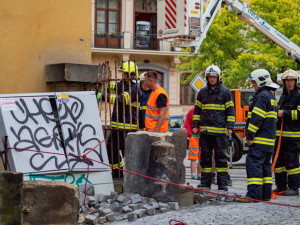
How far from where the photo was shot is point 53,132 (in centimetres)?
799

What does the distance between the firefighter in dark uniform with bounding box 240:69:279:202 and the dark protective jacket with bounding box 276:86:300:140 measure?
814 millimetres

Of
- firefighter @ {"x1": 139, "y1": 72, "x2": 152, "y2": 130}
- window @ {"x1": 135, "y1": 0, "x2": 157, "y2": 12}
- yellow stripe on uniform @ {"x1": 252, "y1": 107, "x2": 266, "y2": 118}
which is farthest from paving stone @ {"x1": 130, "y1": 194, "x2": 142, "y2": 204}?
window @ {"x1": 135, "y1": 0, "x2": 157, "y2": 12}

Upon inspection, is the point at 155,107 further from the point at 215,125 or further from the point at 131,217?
the point at 131,217

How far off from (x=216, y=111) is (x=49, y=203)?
3.26m

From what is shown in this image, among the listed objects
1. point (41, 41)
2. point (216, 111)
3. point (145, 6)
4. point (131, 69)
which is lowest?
point (216, 111)

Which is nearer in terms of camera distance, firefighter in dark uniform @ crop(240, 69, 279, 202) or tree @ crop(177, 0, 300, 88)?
firefighter in dark uniform @ crop(240, 69, 279, 202)

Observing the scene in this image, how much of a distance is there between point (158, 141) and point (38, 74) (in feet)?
8.08

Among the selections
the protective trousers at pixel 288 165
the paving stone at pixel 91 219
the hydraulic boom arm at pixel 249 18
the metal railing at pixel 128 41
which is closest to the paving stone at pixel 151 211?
the paving stone at pixel 91 219

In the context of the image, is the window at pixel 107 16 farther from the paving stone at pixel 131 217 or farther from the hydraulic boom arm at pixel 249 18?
the paving stone at pixel 131 217

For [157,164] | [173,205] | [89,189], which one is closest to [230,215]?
[173,205]

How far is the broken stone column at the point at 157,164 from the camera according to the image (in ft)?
25.2

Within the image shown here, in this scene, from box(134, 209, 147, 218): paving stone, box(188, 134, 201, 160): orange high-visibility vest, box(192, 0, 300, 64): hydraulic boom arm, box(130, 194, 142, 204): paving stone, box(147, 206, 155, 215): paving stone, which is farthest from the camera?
box(192, 0, 300, 64): hydraulic boom arm

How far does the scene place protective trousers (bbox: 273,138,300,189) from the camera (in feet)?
29.8

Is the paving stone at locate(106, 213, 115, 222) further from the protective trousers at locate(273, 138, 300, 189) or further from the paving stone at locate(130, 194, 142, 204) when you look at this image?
the protective trousers at locate(273, 138, 300, 189)
